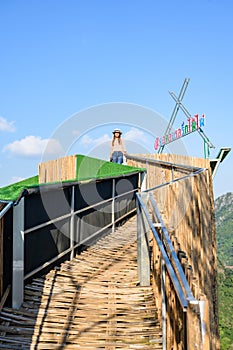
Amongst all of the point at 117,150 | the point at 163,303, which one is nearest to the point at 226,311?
the point at 117,150

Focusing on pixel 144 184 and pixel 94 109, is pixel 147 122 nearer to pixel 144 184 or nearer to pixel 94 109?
pixel 94 109

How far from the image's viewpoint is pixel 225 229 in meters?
112

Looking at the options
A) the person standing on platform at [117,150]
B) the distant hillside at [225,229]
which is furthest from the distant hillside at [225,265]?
the person standing on platform at [117,150]

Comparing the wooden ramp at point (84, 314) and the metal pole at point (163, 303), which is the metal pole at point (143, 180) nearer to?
the wooden ramp at point (84, 314)

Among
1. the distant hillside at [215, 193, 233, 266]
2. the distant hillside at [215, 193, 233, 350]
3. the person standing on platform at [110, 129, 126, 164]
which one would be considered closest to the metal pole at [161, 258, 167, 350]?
the person standing on platform at [110, 129, 126, 164]

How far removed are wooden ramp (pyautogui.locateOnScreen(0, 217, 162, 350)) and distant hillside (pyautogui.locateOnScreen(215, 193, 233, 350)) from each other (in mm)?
36850

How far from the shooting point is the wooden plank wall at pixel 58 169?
10.7m

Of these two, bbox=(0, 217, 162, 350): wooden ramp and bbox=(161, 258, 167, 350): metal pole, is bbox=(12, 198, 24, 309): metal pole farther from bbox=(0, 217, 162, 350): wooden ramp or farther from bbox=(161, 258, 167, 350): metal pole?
bbox=(161, 258, 167, 350): metal pole

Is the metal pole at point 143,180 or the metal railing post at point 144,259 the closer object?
the metal railing post at point 144,259

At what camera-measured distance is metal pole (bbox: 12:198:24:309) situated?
150 inches

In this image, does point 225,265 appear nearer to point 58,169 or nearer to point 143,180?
point 143,180

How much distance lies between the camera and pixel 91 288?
4188mm

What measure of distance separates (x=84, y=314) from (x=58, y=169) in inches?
351

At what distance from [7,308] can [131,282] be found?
1.40 m
